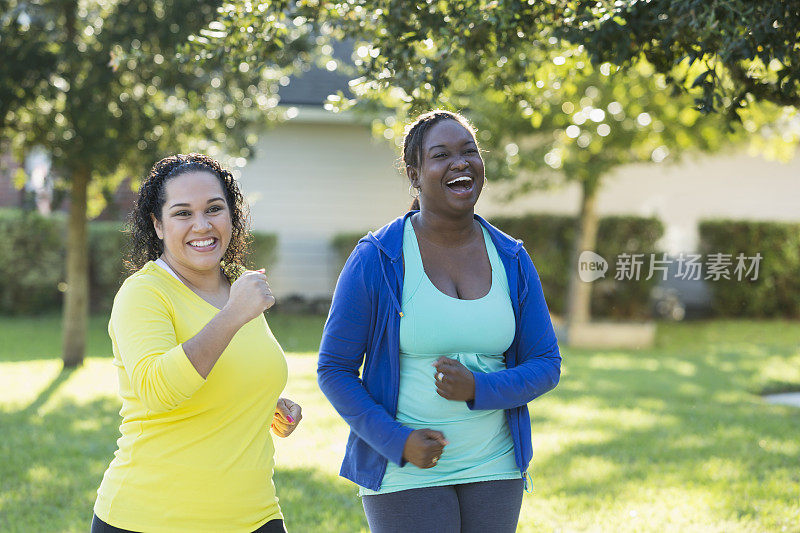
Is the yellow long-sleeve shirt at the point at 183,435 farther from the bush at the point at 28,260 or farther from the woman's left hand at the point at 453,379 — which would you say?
the bush at the point at 28,260

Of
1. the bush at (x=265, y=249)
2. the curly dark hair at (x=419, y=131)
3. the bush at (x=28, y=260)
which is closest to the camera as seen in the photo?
the curly dark hair at (x=419, y=131)

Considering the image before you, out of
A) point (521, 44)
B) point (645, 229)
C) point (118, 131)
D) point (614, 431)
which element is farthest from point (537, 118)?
point (645, 229)

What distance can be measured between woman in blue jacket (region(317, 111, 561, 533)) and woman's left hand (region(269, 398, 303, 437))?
289mm

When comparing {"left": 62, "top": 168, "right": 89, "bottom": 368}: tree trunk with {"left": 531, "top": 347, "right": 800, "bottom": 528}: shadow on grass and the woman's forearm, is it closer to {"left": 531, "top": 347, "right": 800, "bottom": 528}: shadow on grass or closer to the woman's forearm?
{"left": 531, "top": 347, "right": 800, "bottom": 528}: shadow on grass

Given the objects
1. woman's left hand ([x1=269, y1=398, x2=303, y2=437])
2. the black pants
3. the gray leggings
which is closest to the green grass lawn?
woman's left hand ([x1=269, y1=398, x2=303, y2=437])

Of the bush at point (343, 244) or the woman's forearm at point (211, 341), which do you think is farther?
the bush at point (343, 244)

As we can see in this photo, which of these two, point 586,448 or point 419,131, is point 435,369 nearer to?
point 419,131

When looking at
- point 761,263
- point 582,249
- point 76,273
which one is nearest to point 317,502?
point 76,273

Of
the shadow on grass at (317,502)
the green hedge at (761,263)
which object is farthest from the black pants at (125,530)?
the green hedge at (761,263)

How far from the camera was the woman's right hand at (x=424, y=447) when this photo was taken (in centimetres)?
262

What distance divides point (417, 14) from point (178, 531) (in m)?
2.76

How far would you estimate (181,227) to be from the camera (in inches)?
108

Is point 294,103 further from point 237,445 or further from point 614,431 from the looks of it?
point 237,445

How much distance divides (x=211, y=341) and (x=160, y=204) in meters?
0.60
